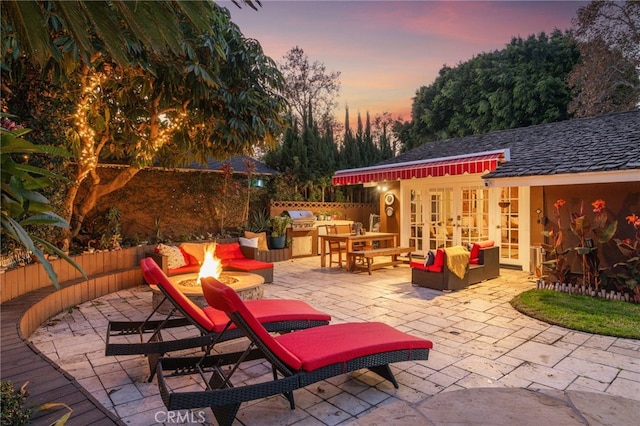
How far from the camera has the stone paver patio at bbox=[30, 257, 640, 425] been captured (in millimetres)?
3189

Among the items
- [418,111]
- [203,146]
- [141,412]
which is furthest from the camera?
[418,111]

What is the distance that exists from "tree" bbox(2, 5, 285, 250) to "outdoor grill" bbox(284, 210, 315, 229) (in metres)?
Answer: 4.57

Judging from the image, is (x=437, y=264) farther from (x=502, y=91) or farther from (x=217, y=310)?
(x=502, y=91)

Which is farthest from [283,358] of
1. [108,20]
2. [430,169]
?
[430,169]

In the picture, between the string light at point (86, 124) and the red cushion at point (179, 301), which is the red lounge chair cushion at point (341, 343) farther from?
the string light at point (86, 124)

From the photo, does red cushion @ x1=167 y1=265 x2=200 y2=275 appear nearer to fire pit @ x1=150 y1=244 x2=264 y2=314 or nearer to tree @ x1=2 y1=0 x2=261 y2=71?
fire pit @ x1=150 y1=244 x2=264 y2=314

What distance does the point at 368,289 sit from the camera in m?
7.77

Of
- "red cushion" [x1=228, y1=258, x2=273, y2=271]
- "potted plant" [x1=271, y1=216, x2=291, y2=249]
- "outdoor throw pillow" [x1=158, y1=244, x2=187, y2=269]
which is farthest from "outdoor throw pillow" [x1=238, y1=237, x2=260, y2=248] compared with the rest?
"potted plant" [x1=271, y1=216, x2=291, y2=249]

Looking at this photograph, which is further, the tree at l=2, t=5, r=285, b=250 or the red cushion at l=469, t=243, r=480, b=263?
the red cushion at l=469, t=243, r=480, b=263

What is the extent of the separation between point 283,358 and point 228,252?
5.96 m

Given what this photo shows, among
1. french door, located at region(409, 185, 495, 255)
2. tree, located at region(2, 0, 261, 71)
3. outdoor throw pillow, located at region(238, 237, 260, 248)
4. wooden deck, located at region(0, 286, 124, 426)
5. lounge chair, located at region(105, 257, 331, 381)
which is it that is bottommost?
wooden deck, located at region(0, 286, 124, 426)

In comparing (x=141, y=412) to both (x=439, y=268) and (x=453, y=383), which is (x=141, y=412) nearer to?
(x=453, y=383)

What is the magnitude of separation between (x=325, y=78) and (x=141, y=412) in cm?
2216

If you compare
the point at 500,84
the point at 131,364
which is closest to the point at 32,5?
the point at 131,364
